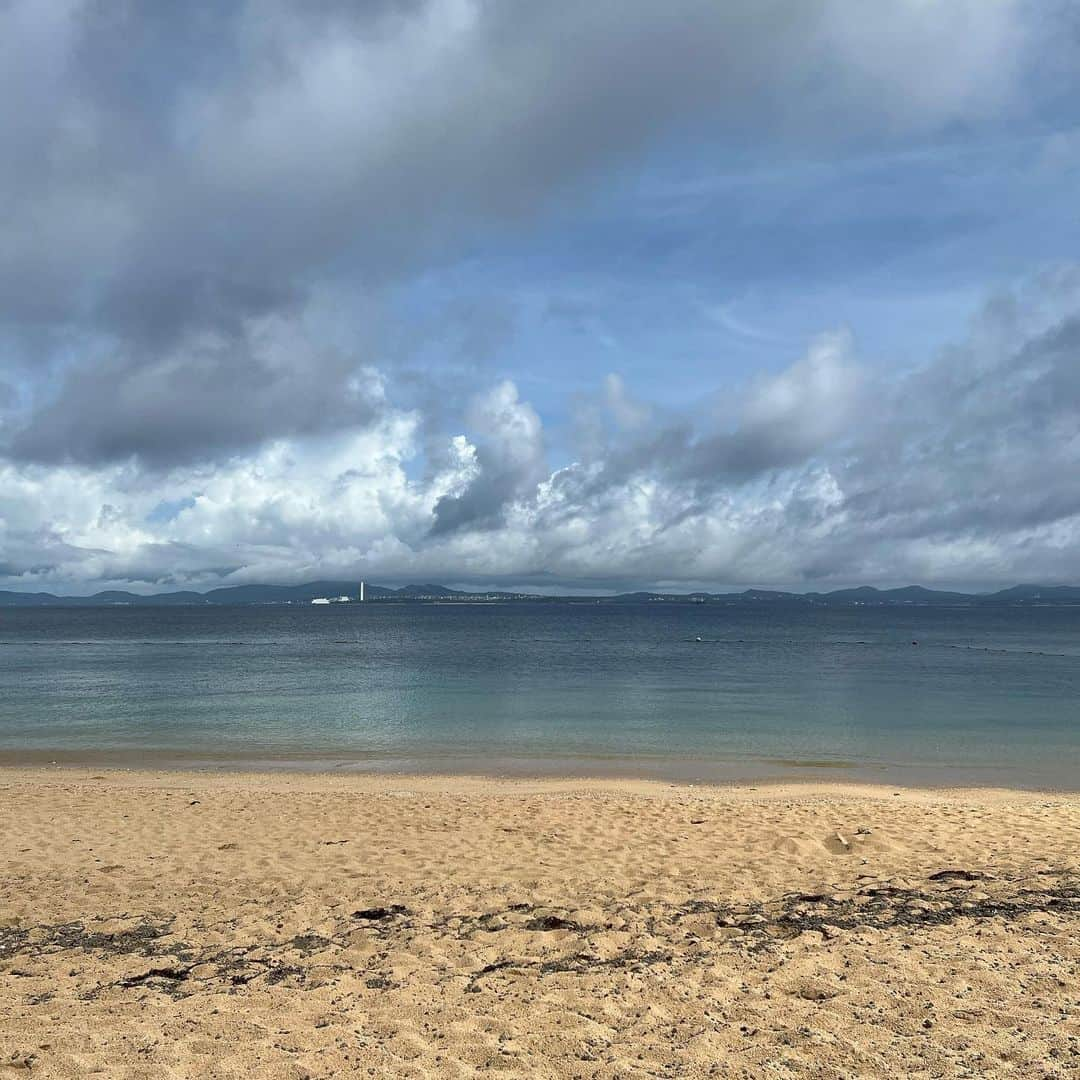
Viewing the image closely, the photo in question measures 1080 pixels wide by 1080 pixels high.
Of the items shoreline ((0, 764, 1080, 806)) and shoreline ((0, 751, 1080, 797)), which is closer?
shoreline ((0, 764, 1080, 806))

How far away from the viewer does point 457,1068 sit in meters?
6.14

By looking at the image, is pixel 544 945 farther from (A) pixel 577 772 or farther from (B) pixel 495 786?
(A) pixel 577 772

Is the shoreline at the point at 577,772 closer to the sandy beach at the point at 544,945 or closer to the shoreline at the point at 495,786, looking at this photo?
the shoreline at the point at 495,786

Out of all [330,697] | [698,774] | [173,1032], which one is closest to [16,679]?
[330,697]

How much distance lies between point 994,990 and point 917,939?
1.22m

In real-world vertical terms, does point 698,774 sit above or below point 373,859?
below

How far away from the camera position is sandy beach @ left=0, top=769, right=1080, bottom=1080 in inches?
249

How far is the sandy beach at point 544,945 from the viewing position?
6336 millimetres

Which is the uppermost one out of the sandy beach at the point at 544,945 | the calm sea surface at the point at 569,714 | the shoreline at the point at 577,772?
the sandy beach at the point at 544,945

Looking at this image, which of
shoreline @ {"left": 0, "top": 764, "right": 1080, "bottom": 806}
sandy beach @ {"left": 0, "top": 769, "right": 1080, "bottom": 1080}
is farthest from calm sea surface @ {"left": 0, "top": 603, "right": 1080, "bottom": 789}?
sandy beach @ {"left": 0, "top": 769, "right": 1080, "bottom": 1080}

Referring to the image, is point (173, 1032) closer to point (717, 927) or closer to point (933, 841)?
point (717, 927)

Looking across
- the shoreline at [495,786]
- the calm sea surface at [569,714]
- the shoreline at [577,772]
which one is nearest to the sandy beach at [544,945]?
the shoreline at [495,786]

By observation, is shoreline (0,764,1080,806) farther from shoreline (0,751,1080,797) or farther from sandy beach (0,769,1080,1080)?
sandy beach (0,769,1080,1080)

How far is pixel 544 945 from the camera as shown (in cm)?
856
